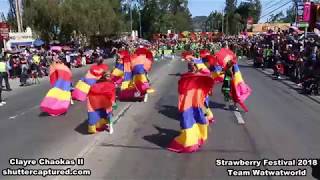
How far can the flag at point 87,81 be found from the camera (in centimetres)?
1593

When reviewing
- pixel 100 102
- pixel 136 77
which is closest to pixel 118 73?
pixel 136 77

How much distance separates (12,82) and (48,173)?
23580 mm

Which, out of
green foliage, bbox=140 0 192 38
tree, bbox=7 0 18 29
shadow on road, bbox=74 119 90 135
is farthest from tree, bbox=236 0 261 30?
shadow on road, bbox=74 119 90 135

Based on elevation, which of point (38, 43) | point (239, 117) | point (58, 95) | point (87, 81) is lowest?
point (38, 43)

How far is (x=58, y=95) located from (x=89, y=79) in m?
1.17

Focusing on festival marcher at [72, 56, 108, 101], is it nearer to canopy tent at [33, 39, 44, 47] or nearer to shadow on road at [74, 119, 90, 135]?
shadow on road at [74, 119, 90, 135]

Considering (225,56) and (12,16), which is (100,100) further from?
(12,16)

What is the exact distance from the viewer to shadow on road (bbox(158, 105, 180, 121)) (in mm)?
15508

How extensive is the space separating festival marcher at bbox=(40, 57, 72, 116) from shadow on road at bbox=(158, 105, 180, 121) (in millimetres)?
2864

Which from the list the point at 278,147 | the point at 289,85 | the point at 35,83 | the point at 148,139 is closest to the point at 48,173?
the point at 148,139


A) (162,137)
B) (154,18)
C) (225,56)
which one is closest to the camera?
(162,137)

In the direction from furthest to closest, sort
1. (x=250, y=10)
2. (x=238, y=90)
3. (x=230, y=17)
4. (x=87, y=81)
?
(x=230, y=17) → (x=250, y=10) → (x=87, y=81) → (x=238, y=90)

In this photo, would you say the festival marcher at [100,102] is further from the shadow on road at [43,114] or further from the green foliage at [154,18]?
the green foliage at [154,18]

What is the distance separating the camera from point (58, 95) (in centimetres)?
1636
